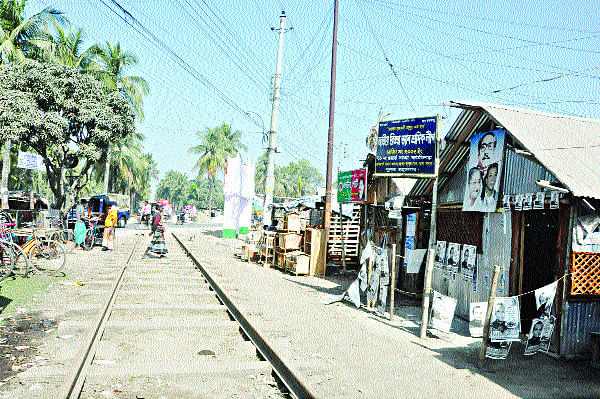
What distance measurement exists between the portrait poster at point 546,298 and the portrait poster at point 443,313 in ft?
4.77

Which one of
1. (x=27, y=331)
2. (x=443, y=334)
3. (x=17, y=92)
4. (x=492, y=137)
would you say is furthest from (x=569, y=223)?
(x=17, y=92)

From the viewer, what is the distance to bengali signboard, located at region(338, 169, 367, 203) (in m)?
15.4

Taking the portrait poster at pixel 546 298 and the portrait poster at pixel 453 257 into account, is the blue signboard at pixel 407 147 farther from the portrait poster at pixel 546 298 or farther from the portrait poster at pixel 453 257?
the portrait poster at pixel 546 298

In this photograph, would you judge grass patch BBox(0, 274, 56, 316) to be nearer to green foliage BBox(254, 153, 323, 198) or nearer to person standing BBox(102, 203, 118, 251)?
person standing BBox(102, 203, 118, 251)

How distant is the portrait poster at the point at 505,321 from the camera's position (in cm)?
729

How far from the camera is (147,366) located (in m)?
6.46

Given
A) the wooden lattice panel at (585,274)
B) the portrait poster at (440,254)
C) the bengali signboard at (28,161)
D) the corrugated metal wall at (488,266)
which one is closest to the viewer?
the wooden lattice panel at (585,274)

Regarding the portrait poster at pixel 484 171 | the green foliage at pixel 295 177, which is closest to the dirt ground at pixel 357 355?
the portrait poster at pixel 484 171

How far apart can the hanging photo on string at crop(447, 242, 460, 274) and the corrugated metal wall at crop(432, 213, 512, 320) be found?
19cm

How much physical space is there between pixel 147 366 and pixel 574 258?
608 cm

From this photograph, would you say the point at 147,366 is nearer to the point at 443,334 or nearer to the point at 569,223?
the point at 443,334

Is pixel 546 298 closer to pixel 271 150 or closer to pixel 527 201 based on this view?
pixel 527 201

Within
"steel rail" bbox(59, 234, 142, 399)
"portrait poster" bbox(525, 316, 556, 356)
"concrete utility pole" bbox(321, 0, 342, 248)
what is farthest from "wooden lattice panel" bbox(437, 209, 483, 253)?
"steel rail" bbox(59, 234, 142, 399)

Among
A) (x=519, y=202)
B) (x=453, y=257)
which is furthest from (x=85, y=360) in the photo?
(x=453, y=257)
